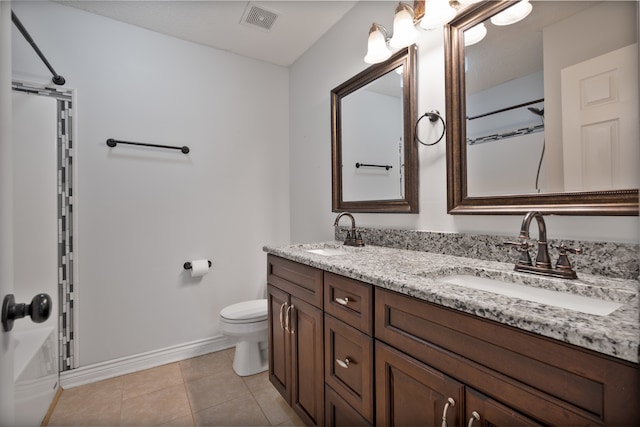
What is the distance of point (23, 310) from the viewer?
600 millimetres

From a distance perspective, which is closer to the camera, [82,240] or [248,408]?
[248,408]

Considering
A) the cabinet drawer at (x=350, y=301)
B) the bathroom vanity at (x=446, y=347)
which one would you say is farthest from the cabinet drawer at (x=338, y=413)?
the cabinet drawer at (x=350, y=301)

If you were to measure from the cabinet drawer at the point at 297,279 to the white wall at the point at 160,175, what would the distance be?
0.89m

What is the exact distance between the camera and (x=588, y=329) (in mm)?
529

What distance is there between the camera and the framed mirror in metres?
1.56

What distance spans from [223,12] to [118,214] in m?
1.55

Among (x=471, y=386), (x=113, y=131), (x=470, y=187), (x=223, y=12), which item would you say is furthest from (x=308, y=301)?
(x=223, y=12)

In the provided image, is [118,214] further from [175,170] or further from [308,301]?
[308,301]

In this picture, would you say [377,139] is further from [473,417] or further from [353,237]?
[473,417]

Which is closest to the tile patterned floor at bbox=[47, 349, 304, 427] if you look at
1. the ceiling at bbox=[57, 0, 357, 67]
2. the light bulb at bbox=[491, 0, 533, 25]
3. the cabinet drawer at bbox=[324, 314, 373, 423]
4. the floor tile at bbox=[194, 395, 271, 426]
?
the floor tile at bbox=[194, 395, 271, 426]

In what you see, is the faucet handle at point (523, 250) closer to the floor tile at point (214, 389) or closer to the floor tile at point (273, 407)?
the floor tile at point (273, 407)

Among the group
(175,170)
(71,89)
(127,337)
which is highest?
(71,89)

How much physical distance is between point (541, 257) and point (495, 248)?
0.68 ft

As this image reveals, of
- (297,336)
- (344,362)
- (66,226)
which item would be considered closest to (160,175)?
(66,226)
